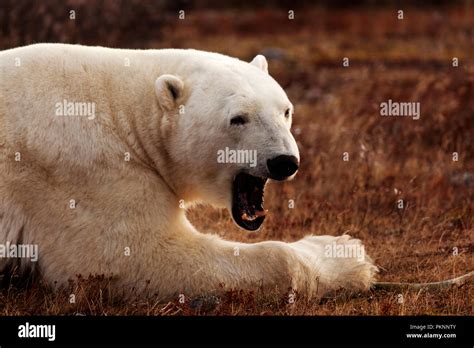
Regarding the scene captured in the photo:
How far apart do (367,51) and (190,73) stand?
57.3 ft

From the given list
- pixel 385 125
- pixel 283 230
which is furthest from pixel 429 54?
pixel 283 230

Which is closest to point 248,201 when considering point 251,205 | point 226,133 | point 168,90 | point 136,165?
point 251,205

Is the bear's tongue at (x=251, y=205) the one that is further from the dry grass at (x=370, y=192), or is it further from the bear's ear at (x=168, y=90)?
the bear's ear at (x=168, y=90)

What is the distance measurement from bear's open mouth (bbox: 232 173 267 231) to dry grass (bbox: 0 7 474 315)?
0.47m

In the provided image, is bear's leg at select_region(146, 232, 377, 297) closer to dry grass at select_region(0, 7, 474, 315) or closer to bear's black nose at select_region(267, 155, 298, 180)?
dry grass at select_region(0, 7, 474, 315)

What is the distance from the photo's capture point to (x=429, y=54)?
2122 centimetres

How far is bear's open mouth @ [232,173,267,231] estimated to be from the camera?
5.44 meters

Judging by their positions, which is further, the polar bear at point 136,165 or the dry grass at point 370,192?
the dry grass at point 370,192

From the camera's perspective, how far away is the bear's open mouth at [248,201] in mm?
5438

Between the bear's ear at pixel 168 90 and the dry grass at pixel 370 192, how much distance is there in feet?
3.74

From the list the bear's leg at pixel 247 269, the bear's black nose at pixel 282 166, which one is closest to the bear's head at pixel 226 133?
the bear's black nose at pixel 282 166

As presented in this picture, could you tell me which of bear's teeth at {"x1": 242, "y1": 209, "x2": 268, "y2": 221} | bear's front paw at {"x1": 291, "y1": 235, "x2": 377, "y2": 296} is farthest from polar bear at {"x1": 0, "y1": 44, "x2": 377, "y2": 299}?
bear's front paw at {"x1": 291, "y1": 235, "x2": 377, "y2": 296}

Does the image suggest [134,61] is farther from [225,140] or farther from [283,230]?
[283,230]
